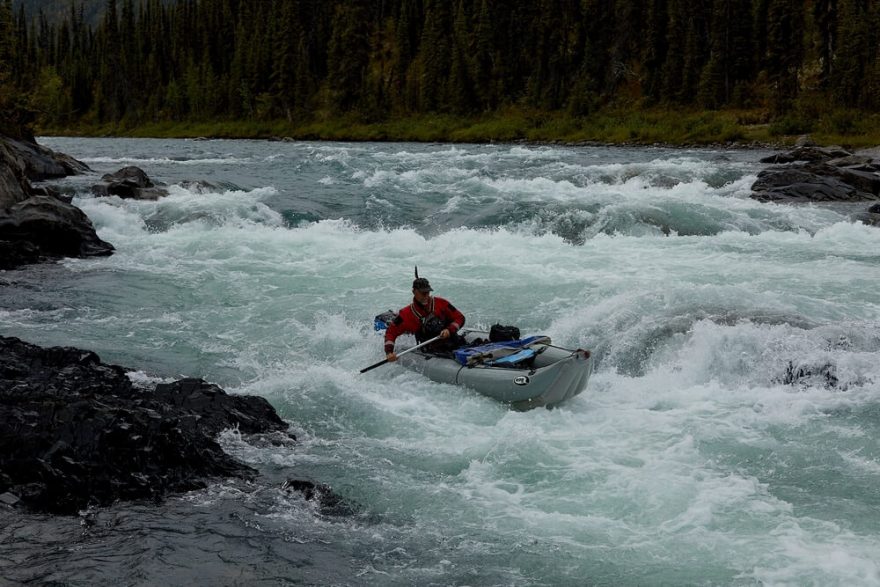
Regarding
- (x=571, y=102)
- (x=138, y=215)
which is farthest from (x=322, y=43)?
(x=138, y=215)

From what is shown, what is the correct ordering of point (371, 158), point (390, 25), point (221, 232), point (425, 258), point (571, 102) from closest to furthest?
point (425, 258) < point (221, 232) < point (371, 158) < point (571, 102) < point (390, 25)

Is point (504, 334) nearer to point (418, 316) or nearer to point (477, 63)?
point (418, 316)

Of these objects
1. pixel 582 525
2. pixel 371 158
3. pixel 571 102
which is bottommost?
pixel 582 525

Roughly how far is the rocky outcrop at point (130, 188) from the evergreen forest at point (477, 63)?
13.9 m

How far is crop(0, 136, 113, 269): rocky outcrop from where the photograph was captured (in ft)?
51.2

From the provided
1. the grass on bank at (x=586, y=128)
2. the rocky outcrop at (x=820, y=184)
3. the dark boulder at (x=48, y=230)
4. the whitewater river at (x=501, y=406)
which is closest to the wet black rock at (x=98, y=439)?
the whitewater river at (x=501, y=406)

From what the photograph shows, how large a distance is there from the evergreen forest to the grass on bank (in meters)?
0.35

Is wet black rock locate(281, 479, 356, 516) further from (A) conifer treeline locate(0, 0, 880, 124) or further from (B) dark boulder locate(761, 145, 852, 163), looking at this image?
(A) conifer treeline locate(0, 0, 880, 124)

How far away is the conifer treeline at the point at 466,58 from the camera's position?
5175 cm

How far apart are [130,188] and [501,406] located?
16.4m

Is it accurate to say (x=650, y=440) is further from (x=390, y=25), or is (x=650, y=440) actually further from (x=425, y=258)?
(x=390, y=25)

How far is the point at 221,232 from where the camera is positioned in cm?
1909

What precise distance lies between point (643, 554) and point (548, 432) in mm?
2430

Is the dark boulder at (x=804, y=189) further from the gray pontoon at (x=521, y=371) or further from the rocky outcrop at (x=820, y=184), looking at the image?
the gray pontoon at (x=521, y=371)
